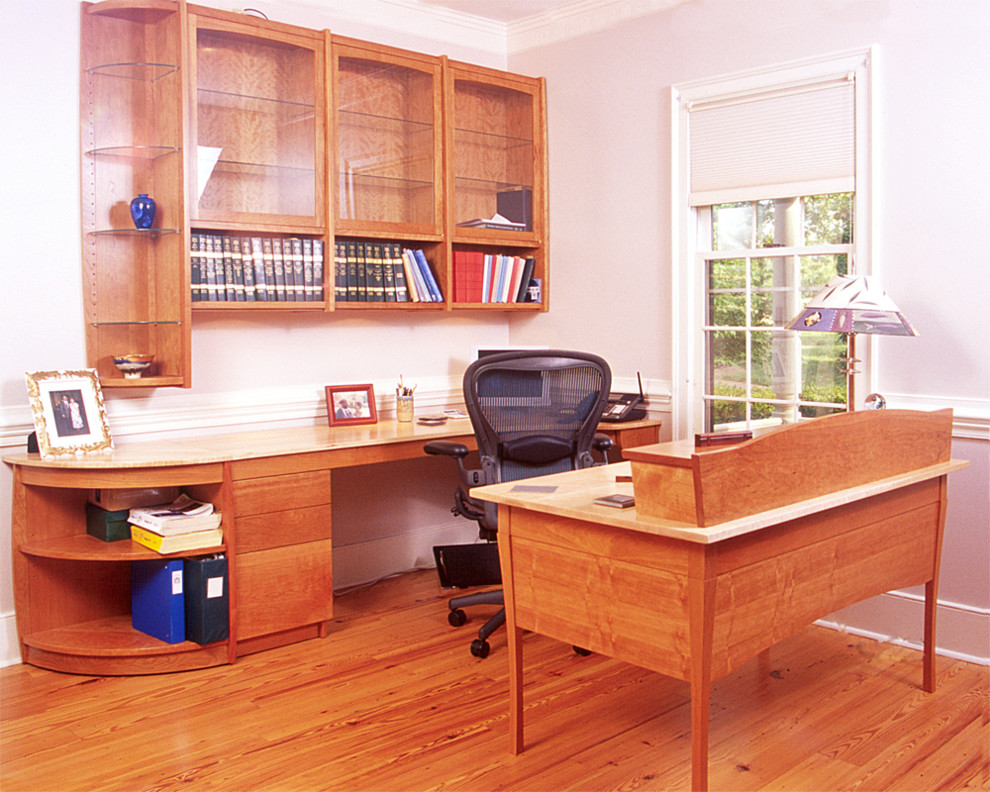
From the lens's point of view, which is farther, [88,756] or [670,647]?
[88,756]

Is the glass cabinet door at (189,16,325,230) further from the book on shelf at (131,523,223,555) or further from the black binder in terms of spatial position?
the black binder

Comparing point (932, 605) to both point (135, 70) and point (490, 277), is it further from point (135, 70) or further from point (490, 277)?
point (135, 70)

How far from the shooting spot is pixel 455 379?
4930 millimetres

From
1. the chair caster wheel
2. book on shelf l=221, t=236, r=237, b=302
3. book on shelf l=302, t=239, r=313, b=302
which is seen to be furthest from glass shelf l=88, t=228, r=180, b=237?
the chair caster wheel

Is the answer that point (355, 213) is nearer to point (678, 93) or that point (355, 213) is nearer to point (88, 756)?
point (678, 93)

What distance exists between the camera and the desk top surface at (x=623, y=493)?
221 cm

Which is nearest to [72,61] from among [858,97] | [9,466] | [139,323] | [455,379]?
[139,323]

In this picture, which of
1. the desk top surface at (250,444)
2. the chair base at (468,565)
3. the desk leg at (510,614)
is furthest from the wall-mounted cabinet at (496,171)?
the desk leg at (510,614)

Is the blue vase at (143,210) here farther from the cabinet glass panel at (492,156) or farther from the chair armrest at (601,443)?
the chair armrest at (601,443)

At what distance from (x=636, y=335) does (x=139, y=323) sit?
2.30 m

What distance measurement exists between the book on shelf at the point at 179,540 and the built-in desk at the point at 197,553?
1.2 inches

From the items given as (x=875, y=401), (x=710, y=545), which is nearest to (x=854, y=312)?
(x=875, y=401)

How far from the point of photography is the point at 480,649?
138 inches

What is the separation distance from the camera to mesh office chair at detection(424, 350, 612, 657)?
3396 millimetres
